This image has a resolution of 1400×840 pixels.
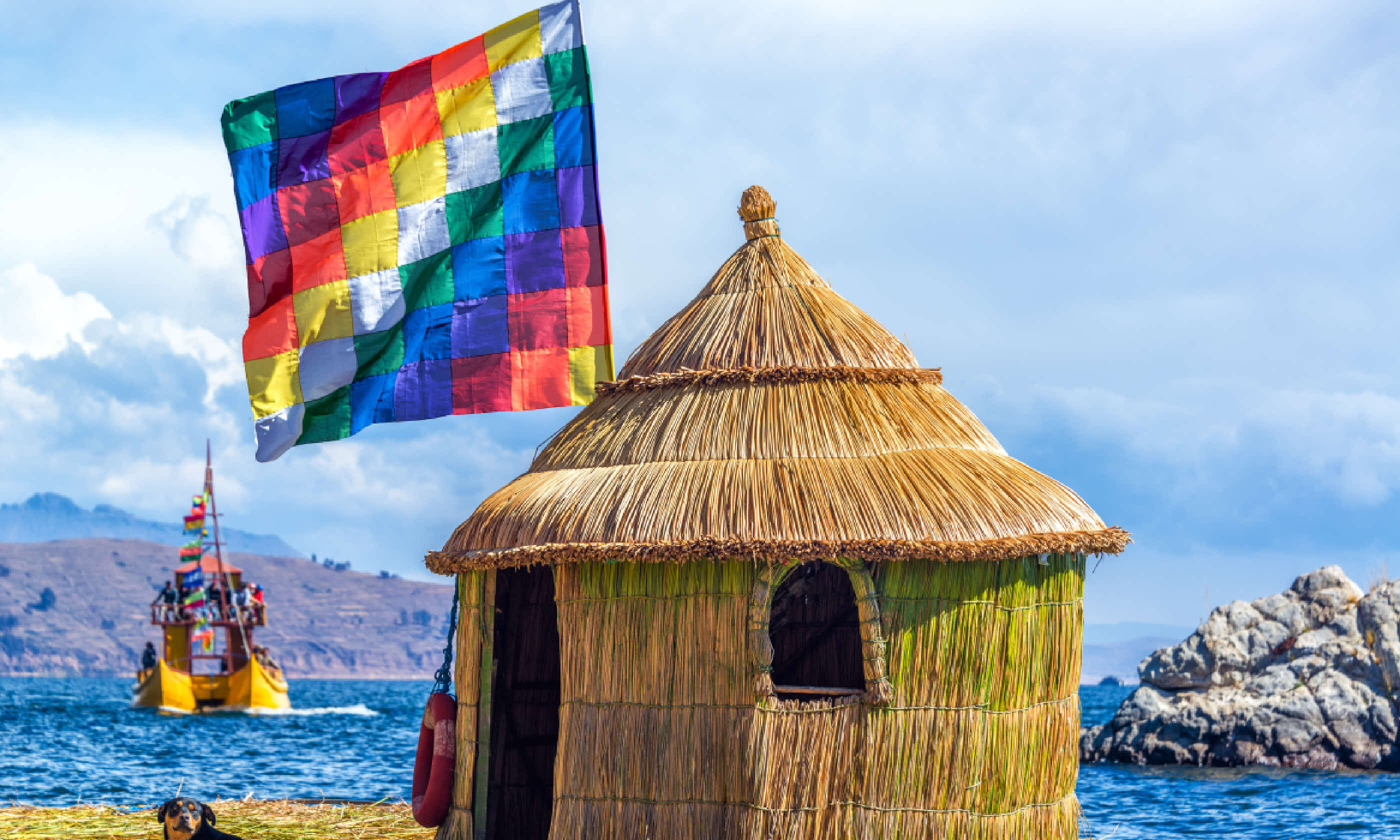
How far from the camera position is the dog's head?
1183 cm

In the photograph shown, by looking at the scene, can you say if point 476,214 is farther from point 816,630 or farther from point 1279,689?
point 1279,689

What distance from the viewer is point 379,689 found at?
6309 inches

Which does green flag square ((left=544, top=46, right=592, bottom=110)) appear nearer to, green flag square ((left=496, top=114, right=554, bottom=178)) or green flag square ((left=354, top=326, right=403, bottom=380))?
green flag square ((left=496, top=114, right=554, bottom=178))

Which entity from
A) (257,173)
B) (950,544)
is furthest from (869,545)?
(257,173)

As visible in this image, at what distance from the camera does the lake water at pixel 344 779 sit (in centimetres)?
2423

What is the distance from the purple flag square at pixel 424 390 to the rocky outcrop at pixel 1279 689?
74.5ft

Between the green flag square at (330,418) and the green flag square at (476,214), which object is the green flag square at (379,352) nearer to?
the green flag square at (330,418)

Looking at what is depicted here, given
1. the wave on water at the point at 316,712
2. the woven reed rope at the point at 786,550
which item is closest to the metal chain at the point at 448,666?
the woven reed rope at the point at 786,550

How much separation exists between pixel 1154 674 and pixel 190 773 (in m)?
22.7

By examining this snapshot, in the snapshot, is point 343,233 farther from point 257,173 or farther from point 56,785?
point 56,785

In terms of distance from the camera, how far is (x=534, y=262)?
14203mm

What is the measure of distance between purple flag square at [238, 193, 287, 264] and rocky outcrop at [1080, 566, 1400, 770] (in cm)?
2389

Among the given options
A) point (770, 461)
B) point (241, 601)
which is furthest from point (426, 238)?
point (241, 601)

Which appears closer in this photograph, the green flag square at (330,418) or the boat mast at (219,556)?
the green flag square at (330,418)
